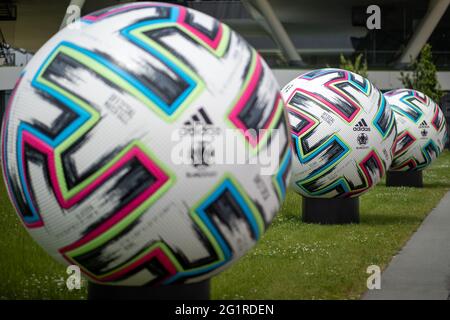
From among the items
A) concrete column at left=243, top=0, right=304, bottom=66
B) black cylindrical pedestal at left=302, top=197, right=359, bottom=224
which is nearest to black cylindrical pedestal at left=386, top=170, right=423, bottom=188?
black cylindrical pedestal at left=302, top=197, right=359, bottom=224

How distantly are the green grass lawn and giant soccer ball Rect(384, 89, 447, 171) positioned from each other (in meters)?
3.94

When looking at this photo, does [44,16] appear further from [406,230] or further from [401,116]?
[406,230]

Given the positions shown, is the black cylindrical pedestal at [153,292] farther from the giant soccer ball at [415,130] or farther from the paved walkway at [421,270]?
the giant soccer ball at [415,130]

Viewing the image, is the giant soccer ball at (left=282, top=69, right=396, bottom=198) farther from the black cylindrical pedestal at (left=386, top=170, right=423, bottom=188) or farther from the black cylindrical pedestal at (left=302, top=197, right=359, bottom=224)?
the black cylindrical pedestal at (left=386, top=170, right=423, bottom=188)

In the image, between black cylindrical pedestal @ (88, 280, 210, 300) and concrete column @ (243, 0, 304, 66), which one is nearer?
black cylindrical pedestal @ (88, 280, 210, 300)

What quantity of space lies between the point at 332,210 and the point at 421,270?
3578 millimetres

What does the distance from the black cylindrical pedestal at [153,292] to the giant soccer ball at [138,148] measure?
11cm

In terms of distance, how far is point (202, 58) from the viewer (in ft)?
18.2

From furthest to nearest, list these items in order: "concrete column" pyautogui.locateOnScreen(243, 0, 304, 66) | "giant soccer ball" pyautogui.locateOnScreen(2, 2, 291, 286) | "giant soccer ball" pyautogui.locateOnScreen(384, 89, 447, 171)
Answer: "concrete column" pyautogui.locateOnScreen(243, 0, 304, 66)
"giant soccer ball" pyautogui.locateOnScreen(384, 89, 447, 171)
"giant soccer ball" pyautogui.locateOnScreen(2, 2, 291, 286)

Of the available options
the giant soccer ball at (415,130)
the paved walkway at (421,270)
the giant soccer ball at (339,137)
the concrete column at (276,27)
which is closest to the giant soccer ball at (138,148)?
the paved walkway at (421,270)

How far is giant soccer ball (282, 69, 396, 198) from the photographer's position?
455 inches

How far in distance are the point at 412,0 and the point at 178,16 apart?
153 feet

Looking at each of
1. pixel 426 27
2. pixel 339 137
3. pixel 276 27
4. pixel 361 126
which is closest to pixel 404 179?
pixel 361 126

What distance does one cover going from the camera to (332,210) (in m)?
12.5
